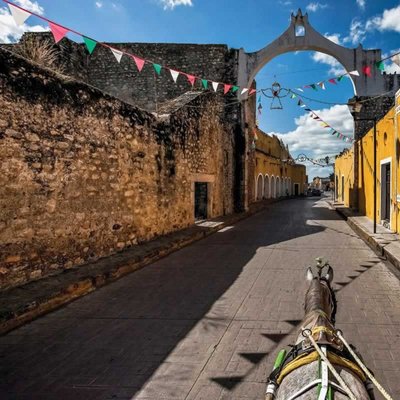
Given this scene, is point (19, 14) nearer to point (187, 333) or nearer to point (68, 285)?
point (68, 285)

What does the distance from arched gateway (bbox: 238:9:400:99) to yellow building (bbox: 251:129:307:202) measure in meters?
7.96

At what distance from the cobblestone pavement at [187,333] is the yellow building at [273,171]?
61.6ft

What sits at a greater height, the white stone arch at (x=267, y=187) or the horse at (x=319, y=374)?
the white stone arch at (x=267, y=187)

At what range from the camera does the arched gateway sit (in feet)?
59.6

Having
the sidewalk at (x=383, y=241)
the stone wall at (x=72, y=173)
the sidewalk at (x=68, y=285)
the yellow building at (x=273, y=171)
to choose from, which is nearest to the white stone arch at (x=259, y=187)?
the yellow building at (x=273, y=171)

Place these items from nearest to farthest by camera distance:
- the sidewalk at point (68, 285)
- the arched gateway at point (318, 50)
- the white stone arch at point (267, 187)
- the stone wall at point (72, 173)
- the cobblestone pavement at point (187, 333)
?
the cobblestone pavement at point (187, 333) → the sidewalk at point (68, 285) → the stone wall at point (72, 173) → the arched gateway at point (318, 50) → the white stone arch at point (267, 187)

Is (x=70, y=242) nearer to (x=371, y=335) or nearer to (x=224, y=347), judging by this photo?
(x=224, y=347)

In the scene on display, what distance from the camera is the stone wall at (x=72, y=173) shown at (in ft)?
16.3

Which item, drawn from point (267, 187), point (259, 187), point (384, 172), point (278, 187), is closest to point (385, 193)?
point (384, 172)

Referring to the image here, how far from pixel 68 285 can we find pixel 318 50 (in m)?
17.9

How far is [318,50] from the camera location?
19.0 m

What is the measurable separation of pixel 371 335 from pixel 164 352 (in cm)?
201

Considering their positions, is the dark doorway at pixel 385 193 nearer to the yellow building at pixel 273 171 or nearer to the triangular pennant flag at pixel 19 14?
the triangular pennant flag at pixel 19 14

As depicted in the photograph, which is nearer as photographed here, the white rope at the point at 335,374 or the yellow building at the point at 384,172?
the white rope at the point at 335,374
